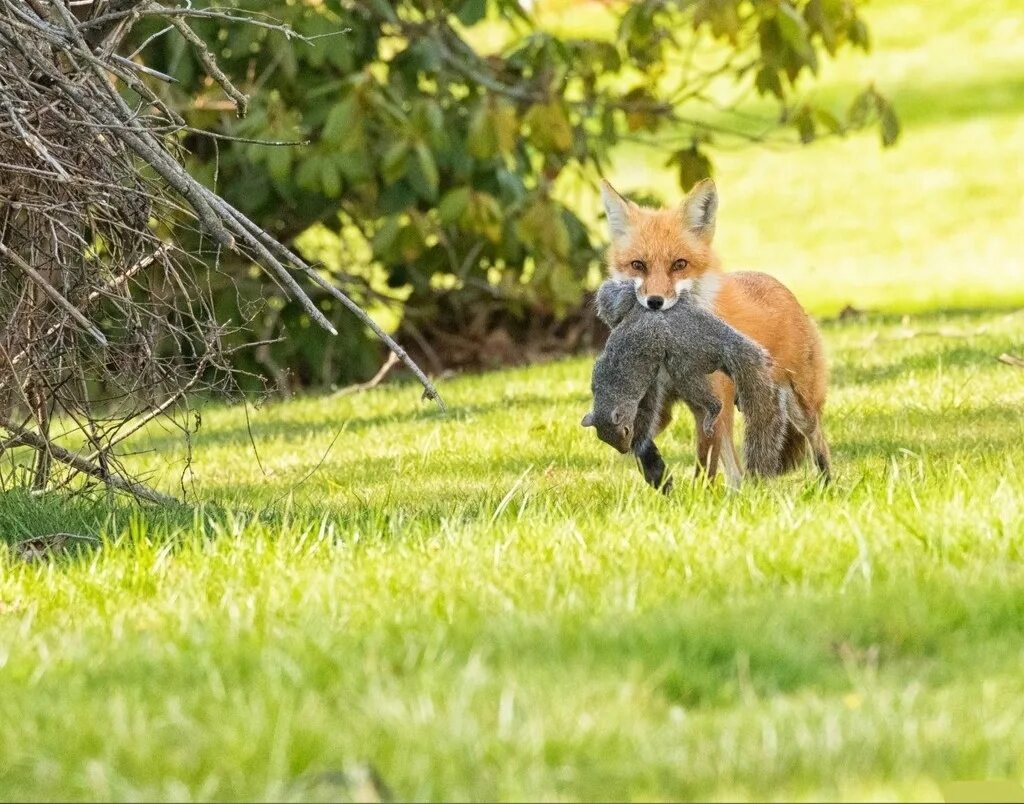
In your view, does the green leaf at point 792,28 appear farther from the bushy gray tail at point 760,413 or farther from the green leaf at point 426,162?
the bushy gray tail at point 760,413

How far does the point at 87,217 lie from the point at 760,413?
2406 mm

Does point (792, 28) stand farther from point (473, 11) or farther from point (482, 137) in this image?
point (473, 11)

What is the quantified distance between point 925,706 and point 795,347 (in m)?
3.37

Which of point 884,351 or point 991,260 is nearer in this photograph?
point 884,351

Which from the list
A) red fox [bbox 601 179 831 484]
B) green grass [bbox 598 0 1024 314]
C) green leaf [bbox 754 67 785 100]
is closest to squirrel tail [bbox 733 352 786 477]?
red fox [bbox 601 179 831 484]

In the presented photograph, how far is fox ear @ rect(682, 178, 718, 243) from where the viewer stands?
6688mm

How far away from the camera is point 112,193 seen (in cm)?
573

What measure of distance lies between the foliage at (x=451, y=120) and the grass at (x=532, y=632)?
12.9 feet

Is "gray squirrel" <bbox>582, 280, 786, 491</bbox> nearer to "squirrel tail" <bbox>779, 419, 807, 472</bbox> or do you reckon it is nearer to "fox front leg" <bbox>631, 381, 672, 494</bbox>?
"fox front leg" <bbox>631, 381, 672, 494</bbox>

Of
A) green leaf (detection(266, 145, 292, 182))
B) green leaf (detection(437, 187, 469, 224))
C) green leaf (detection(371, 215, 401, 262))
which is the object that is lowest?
green leaf (detection(371, 215, 401, 262))

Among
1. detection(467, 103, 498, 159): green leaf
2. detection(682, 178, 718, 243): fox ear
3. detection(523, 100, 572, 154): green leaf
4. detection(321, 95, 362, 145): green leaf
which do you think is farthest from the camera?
detection(523, 100, 572, 154): green leaf

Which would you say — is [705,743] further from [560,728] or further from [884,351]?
[884,351]

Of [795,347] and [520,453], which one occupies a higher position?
[795,347]

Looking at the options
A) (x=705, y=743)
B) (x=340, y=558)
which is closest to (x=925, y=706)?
(x=705, y=743)
